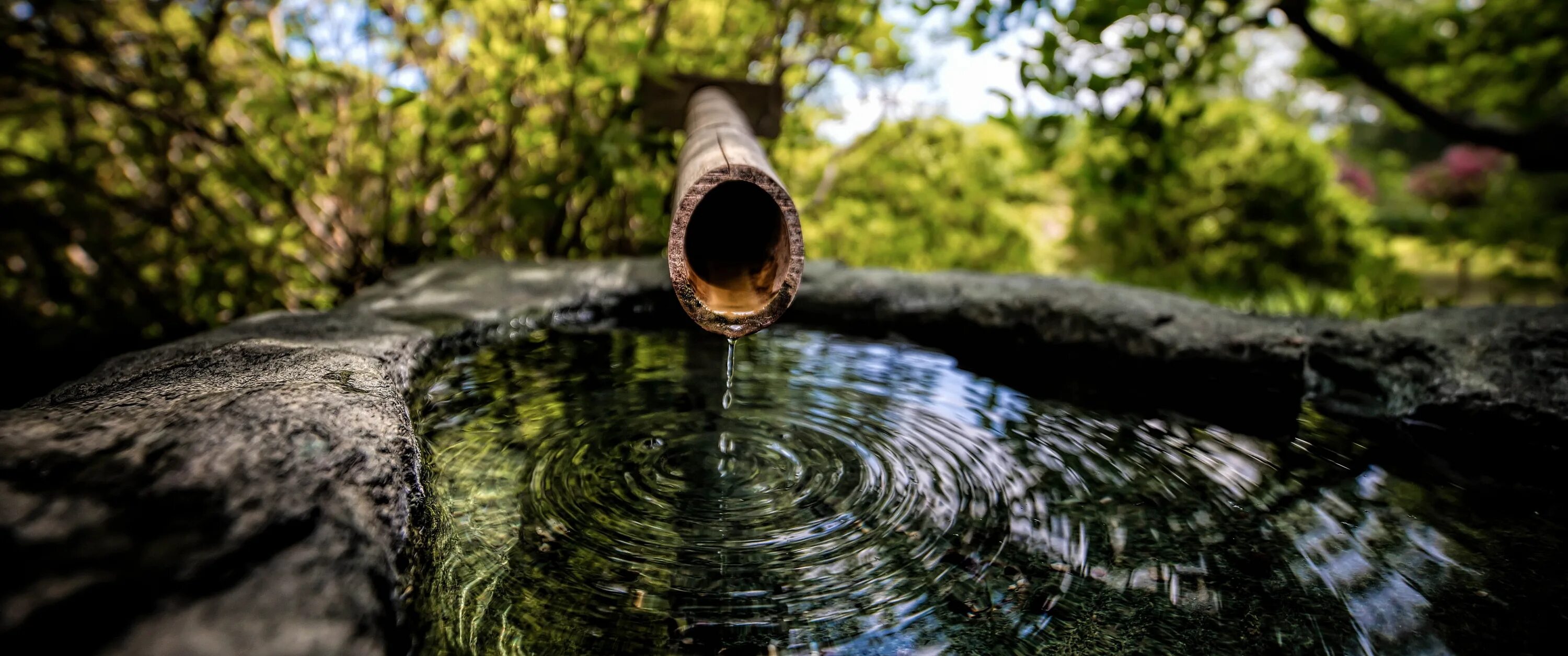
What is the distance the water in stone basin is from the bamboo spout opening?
0.46 meters

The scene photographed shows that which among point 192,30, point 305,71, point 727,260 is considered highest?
point 192,30

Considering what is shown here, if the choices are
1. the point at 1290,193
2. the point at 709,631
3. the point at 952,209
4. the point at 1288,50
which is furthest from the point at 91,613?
the point at 1288,50

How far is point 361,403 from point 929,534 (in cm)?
117

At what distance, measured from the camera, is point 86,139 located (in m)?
3.48

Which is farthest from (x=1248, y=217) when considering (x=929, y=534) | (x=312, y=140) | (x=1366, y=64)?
(x=312, y=140)

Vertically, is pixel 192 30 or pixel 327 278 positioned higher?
pixel 192 30

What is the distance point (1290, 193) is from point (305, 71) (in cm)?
687

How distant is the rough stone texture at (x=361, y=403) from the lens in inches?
37.7

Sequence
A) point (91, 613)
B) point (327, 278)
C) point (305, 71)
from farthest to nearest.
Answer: point (327, 278)
point (305, 71)
point (91, 613)

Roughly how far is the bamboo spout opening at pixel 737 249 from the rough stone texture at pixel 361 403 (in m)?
0.76

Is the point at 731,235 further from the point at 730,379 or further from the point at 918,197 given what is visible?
the point at 918,197

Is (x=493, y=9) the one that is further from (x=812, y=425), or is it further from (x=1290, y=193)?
(x=1290, y=193)

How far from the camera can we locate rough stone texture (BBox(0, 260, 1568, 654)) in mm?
957

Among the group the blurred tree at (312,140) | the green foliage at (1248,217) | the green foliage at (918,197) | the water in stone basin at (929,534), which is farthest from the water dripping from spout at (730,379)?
the green foliage at (1248,217)
